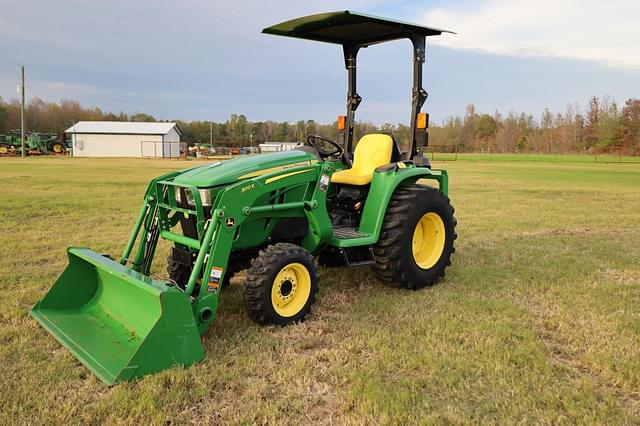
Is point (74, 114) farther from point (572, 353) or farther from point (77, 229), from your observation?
point (572, 353)

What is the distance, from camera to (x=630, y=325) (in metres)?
4.40

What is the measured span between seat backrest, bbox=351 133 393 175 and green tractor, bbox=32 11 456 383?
13mm

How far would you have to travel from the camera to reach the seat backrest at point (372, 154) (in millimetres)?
5480

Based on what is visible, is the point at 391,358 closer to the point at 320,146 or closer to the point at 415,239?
the point at 415,239

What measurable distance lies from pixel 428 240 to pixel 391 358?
234 cm

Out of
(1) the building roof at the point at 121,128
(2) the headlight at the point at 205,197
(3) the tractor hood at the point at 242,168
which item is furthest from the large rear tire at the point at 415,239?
(1) the building roof at the point at 121,128

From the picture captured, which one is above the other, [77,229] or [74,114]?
[74,114]

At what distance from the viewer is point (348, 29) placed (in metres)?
5.42

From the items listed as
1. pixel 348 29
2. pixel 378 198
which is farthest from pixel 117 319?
pixel 348 29

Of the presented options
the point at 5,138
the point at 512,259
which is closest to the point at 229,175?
the point at 512,259

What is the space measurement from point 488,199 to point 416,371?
11.6m

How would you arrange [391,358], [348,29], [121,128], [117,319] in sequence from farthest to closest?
1. [121,128]
2. [348,29]
3. [117,319]
4. [391,358]

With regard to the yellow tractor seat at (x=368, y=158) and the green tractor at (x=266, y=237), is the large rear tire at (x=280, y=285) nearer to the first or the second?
the green tractor at (x=266, y=237)

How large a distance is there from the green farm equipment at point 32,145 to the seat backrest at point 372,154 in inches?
2054
